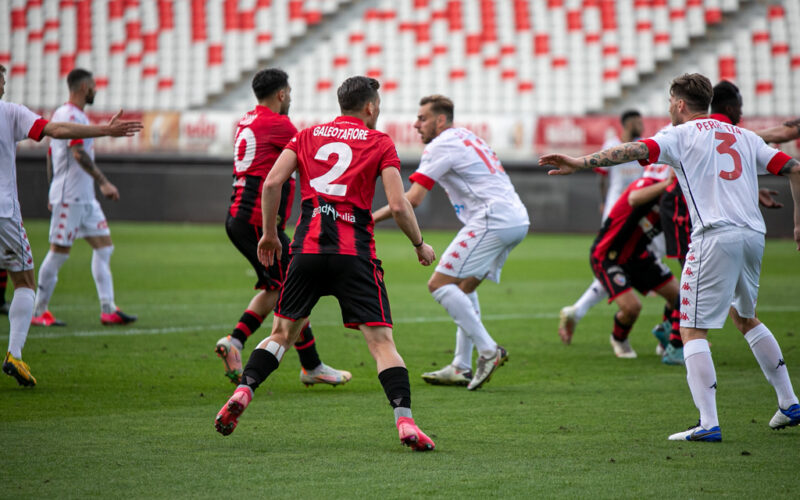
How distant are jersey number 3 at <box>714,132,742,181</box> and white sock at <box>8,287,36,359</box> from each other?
454 centimetres

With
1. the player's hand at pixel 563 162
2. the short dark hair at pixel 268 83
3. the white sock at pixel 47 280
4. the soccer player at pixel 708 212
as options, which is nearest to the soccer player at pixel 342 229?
the player's hand at pixel 563 162

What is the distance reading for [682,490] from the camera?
4.12 m

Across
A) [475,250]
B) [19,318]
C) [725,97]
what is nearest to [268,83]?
[475,250]

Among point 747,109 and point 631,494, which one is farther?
point 747,109

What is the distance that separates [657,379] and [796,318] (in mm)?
4128

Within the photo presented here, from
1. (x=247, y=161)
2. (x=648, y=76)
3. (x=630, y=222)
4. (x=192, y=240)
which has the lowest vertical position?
(x=192, y=240)

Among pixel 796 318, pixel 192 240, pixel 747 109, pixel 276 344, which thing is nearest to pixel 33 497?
pixel 276 344

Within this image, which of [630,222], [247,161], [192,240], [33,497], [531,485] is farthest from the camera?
[192,240]

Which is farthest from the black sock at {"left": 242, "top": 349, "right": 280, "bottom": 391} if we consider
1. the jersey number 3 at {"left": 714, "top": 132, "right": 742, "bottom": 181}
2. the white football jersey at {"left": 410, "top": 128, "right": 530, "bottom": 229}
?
the jersey number 3 at {"left": 714, "top": 132, "right": 742, "bottom": 181}

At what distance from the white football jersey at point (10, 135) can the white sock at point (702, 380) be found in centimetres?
427

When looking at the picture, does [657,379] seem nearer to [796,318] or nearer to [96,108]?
[796,318]

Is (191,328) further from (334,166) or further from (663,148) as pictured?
(663,148)

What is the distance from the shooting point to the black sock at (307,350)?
6777mm

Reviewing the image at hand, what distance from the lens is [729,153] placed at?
518 cm
